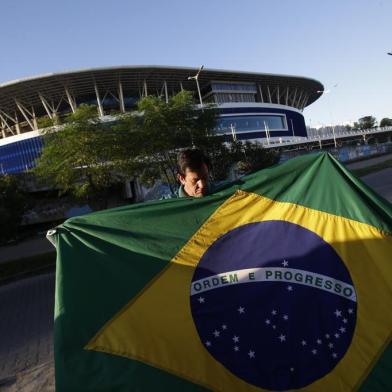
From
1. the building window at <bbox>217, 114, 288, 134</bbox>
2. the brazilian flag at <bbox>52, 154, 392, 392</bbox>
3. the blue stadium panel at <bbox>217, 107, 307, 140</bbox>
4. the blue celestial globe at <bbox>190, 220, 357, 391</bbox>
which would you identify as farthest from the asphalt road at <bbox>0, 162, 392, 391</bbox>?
the building window at <bbox>217, 114, 288, 134</bbox>

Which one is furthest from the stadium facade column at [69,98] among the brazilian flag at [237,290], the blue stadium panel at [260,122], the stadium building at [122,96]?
the brazilian flag at [237,290]

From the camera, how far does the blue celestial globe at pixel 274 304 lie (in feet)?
9.57

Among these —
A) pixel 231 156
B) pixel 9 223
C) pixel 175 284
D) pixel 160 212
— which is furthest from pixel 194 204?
pixel 231 156

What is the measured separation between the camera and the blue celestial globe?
2916 mm

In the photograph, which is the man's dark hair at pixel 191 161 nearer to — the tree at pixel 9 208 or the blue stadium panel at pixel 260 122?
the tree at pixel 9 208

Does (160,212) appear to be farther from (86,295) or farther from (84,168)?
(84,168)

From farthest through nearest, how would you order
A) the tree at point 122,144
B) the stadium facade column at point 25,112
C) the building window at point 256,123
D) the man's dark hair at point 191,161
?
the building window at point 256,123 → the stadium facade column at point 25,112 → the tree at point 122,144 → the man's dark hair at point 191,161

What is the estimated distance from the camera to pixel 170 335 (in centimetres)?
298

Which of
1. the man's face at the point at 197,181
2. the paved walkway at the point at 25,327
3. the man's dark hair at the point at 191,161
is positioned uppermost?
the man's dark hair at the point at 191,161

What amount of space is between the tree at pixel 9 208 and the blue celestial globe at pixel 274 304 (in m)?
13.4

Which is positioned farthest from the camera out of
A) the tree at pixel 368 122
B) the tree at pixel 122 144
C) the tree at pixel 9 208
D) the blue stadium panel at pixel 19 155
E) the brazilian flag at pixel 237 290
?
the tree at pixel 368 122

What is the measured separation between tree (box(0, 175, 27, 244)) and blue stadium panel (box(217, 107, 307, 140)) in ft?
202

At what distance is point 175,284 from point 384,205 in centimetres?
157

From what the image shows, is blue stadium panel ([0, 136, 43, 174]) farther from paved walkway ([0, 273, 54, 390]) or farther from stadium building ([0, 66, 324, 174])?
paved walkway ([0, 273, 54, 390])
